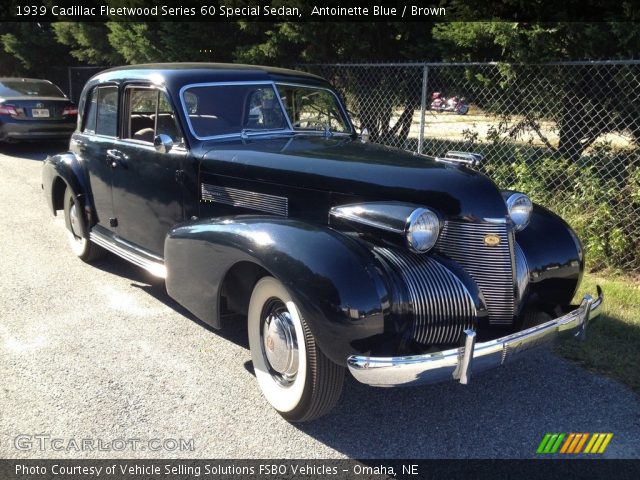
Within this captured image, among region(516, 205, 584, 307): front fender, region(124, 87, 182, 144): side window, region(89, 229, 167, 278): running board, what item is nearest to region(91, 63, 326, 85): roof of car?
region(124, 87, 182, 144): side window

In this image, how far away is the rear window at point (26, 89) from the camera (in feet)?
38.3

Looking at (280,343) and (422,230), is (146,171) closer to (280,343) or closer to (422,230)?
(280,343)

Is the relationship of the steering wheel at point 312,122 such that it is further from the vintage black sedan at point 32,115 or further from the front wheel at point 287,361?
the vintage black sedan at point 32,115

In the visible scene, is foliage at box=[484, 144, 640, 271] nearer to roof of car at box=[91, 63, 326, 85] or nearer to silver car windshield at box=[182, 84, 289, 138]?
roof of car at box=[91, 63, 326, 85]

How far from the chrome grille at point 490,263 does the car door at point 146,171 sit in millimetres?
2018

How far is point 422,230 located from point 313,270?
60 cm

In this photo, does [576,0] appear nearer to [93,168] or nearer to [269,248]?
[269,248]

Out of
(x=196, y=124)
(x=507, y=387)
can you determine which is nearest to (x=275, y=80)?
(x=196, y=124)

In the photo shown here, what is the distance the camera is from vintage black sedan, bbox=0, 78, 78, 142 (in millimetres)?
11305

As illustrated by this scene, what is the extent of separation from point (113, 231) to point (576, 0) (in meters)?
4.68

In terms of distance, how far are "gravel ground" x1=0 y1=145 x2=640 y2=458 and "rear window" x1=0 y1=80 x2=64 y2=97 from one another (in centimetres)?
895

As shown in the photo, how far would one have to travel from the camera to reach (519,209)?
3.22 meters

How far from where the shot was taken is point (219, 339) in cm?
389

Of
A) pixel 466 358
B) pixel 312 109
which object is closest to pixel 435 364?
pixel 466 358
